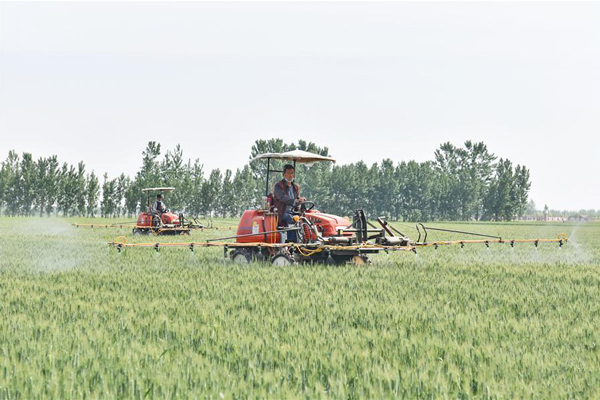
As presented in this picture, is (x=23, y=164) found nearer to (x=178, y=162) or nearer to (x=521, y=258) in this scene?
(x=178, y=162)

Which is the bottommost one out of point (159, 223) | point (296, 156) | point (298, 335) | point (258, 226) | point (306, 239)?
point (298, 335)

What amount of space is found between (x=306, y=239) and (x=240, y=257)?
192cm

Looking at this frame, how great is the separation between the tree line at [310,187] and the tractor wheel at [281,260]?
72180mm

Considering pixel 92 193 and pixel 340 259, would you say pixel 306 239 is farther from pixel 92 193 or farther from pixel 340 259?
pixel 92 193

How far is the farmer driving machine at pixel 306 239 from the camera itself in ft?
44.3

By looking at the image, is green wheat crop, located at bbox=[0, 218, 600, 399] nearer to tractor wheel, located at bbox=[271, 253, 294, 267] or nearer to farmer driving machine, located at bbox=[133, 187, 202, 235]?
tractor wheel, located at bbox=[271, 253, 294, 267]

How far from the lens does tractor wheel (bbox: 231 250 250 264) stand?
14.9m

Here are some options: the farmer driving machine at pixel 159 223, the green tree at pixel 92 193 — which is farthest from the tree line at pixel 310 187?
the farmer driving machine at pixel 159 223

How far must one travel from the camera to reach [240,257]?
49.9ft

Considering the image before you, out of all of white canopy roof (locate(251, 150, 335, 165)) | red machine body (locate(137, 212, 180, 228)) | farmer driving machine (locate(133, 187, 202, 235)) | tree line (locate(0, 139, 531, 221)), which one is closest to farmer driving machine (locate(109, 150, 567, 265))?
white canopy roof (locate(251, 150, 335, 165))

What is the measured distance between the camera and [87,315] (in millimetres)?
7953

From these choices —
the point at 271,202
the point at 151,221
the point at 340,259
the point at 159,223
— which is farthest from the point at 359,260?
the point at 151,221

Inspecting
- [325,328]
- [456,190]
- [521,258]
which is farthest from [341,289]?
[456,190]

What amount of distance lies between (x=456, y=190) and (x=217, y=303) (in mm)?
111395
